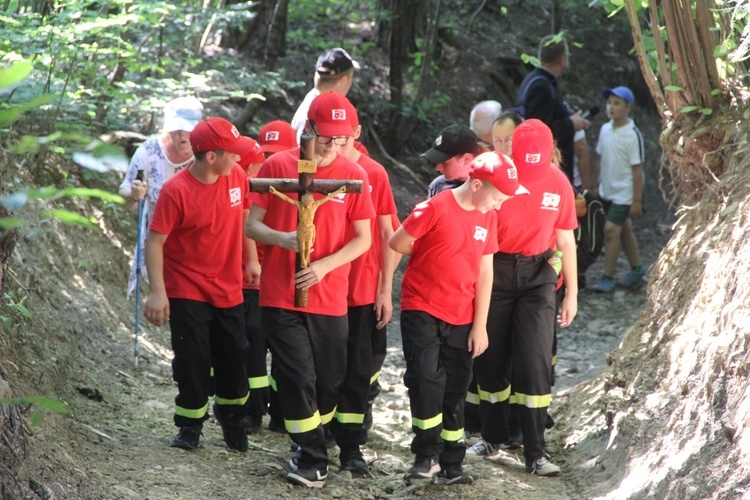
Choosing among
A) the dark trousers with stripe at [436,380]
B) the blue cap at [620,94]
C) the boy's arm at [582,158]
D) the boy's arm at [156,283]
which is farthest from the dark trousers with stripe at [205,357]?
the blue cap at [620,94]

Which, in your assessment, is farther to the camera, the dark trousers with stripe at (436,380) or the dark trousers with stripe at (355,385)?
the dark trousers with stripe at (355,385)

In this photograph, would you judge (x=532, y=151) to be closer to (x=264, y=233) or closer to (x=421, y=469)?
(x=264, y=233)

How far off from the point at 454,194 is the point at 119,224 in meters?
5.20

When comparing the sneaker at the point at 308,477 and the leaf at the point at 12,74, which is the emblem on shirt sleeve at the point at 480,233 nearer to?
the sneaker at the point at 308,477

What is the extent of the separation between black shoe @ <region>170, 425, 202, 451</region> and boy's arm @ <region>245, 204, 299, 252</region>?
1.31 m

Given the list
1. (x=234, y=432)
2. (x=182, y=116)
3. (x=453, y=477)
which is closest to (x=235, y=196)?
(x=182, y=116)

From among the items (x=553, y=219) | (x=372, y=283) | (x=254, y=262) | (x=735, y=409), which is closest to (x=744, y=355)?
(x=735, y=409)

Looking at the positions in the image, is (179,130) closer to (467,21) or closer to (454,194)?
(454,194)

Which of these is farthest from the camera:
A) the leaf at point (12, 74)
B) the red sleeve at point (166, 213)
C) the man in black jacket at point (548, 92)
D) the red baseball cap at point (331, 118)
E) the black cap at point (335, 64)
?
the man in black jacket at point (548, 92)

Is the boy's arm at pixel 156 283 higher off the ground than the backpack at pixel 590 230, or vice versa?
the backpack at pixel 590 230

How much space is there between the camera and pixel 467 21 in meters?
17.0

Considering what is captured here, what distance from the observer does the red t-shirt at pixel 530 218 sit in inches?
226

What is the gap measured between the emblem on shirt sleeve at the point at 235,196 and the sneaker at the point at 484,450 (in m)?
2.30

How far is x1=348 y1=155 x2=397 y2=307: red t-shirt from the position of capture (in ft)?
18.4
